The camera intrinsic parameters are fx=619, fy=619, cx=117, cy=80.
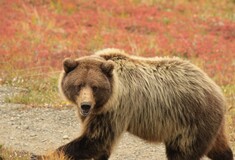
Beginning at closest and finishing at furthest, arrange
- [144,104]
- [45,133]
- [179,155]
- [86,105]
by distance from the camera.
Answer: [86,105], [144,104], [179,155], [45,133]

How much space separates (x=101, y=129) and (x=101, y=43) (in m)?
10.6

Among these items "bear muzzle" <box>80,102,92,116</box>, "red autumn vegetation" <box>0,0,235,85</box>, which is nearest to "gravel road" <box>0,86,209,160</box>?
"bear muzzle" <box>80,102,92,116</box>

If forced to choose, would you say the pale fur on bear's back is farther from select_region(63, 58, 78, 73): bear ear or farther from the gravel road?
the gravel road

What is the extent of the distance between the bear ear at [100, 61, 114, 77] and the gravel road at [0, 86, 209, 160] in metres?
1.90

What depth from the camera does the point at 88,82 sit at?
6.16 meters

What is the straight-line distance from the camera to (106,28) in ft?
60.8

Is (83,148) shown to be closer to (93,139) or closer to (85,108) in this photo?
(93,139)

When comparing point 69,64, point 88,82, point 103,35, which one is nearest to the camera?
point 88,82

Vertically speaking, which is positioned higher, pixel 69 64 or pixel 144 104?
pixel 69 64

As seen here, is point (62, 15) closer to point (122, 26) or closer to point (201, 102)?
point (122, 26)

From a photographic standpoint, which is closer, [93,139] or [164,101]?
[93,139]

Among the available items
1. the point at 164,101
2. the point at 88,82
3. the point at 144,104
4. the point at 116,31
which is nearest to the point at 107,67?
the point at 88,82

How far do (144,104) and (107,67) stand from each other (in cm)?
67

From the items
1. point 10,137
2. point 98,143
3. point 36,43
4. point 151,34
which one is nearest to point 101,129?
point 98,143
